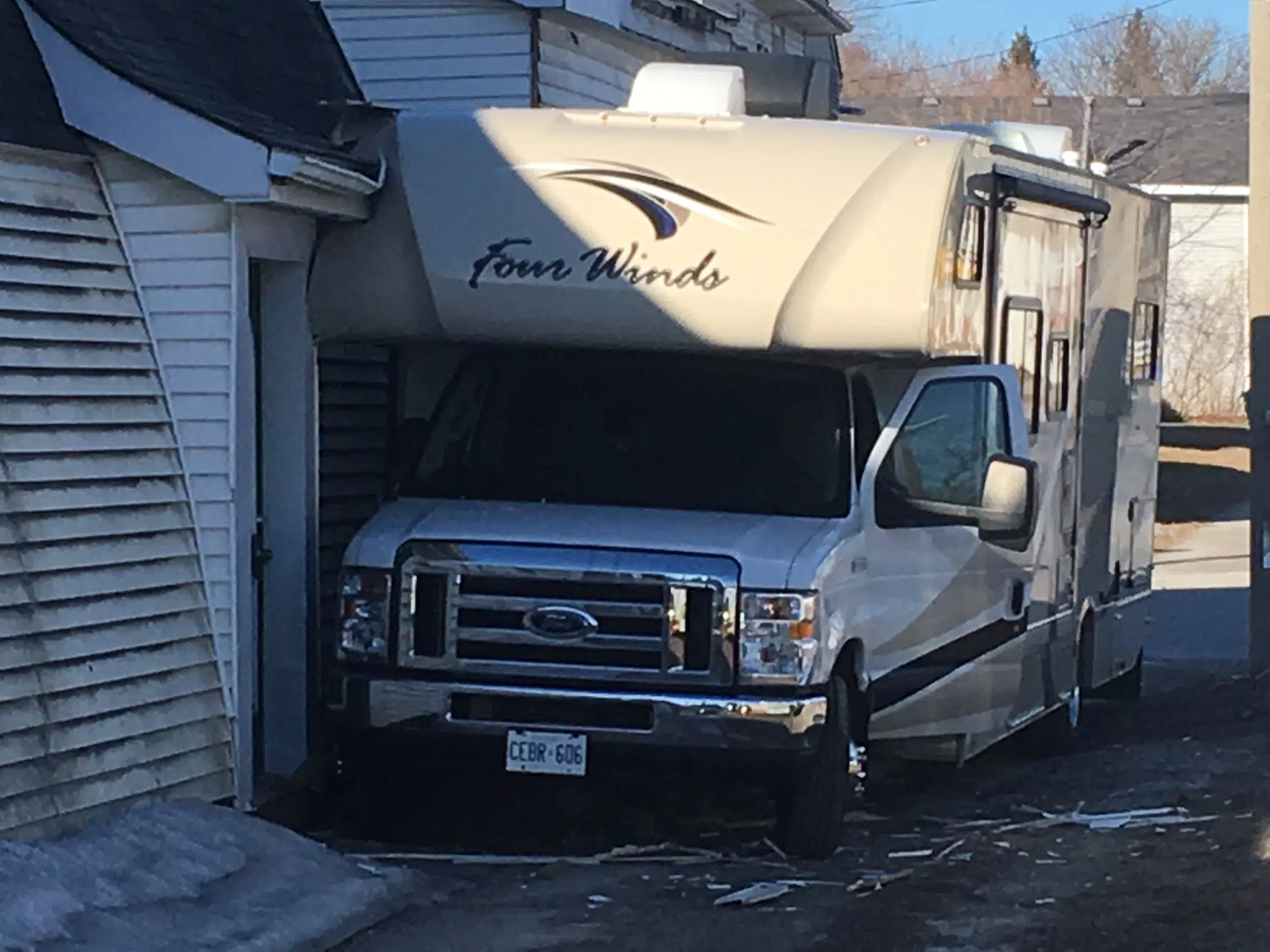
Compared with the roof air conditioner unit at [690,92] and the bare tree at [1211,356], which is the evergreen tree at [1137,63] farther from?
the roof air conditioner unit at [690,92]

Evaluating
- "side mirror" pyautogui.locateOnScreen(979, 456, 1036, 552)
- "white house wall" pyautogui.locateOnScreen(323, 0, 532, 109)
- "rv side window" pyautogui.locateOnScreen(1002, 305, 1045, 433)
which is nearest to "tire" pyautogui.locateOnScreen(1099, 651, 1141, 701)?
"rv side window" pyautogui.locateOnScreen(1002, 305, 1045, 433)

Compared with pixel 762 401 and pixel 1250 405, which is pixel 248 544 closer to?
pixel 762 401

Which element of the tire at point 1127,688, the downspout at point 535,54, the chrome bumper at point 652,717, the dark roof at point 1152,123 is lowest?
the tire at point 1127,688

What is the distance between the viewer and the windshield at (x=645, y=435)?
9.38 meters

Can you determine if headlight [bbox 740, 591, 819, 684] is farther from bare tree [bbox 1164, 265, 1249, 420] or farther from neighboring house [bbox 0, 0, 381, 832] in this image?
bare tree [bbox 1164, 265, 1249, 420]

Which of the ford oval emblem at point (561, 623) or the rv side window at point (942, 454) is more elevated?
the rv side window at point (942, 454)

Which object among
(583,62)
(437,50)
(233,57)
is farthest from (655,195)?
(583,62)

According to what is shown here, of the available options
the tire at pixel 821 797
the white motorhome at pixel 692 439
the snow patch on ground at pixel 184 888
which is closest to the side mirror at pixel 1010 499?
the white motorhome at pixel 692 439

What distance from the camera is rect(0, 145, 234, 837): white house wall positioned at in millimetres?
7984

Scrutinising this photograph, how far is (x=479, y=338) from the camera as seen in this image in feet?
31.1

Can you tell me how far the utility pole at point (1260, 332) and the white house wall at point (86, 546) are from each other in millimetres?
7942

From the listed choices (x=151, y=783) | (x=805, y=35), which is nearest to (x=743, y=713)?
(x=151, y=783)

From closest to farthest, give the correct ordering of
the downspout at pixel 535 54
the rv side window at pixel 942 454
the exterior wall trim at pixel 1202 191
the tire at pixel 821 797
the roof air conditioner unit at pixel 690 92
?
the tire at pixel 821 797, the rv side window at pixel 942 454, the roof air conditioner unit at pixel 690 92, the downspout at pixel 535 54, the exterior wall trim at pixel 1202 191

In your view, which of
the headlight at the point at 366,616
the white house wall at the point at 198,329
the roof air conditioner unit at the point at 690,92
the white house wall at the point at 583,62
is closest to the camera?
the headlight at the point at 366,616
